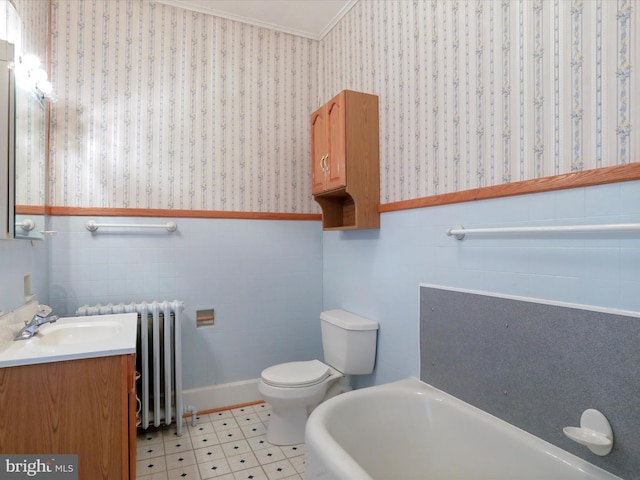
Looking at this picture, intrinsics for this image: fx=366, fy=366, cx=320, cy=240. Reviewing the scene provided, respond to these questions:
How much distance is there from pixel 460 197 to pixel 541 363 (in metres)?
0.72

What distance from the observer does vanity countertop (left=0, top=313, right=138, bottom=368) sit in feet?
4.13

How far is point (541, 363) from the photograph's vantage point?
1273 mm

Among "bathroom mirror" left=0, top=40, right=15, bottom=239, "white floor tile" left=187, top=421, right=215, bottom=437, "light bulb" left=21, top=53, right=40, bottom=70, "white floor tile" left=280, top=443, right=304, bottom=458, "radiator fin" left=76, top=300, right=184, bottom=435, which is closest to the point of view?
"bathroom mirror" left=0, top=40, right=15, bottom=239

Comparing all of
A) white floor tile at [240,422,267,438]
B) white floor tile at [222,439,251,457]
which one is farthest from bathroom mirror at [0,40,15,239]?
white floor tile at [240,422,267,438]

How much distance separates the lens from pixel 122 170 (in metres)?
2.34

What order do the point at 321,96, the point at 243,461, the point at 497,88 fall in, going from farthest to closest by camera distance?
the point at 321,96 → the point at 243,461 → the point at 497,88

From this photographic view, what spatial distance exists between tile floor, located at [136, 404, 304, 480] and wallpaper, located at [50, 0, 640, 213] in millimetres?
1442

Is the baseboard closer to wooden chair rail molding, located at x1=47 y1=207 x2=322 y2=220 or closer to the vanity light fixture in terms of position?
wooden chair rail molding, located at x1=47 y1=207 x2=322 y2=220

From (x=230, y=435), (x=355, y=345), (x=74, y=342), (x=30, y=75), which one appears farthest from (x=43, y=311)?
(x=355, y=345)

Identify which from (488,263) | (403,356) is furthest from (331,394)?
(488,263)

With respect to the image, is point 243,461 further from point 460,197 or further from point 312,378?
point 460,197

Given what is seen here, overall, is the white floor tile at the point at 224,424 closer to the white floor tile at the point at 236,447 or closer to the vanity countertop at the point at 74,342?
the white floor tile at the point at 236,447

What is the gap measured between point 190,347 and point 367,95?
2.00 metres

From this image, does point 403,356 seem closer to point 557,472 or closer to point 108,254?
point 557,472
